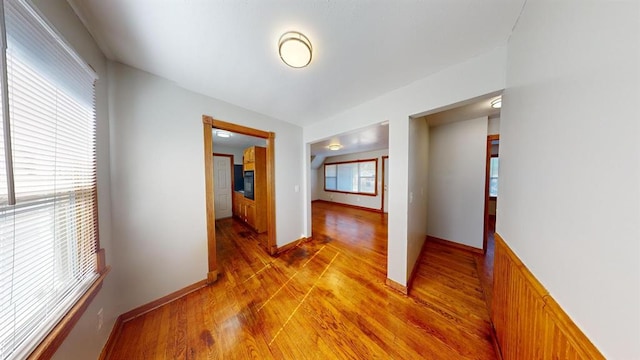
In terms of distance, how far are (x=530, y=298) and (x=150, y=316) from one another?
278cm

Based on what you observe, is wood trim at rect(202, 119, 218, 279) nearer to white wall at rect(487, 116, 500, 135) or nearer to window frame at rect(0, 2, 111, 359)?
window frame at rect(0, 2, 111, 359)

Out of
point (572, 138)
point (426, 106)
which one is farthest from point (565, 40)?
point (426, 106)

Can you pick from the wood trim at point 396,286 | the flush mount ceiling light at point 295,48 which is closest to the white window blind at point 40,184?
the flush mount ceiling light at point 295,48

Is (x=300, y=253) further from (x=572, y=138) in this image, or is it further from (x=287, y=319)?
(x=572, y=138)

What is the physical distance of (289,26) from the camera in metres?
1.04

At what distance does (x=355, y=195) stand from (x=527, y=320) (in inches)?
188

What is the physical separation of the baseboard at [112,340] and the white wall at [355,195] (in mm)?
5132

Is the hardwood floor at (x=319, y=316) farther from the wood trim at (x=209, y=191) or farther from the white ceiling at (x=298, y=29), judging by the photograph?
the white ceiling at (x=298, y=29)

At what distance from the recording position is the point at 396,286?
72.2 inches

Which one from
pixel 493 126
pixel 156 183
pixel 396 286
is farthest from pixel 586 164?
pixel 493 126

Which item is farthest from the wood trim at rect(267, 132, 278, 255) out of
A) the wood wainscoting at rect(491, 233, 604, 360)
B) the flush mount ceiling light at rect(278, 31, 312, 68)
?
the wood wainscoting at rect(491, 233, 604, 360)

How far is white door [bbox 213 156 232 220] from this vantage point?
4.30 metres

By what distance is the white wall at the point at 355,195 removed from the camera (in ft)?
16.6

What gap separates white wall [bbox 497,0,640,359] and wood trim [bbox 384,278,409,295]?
1219 mm
